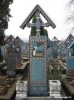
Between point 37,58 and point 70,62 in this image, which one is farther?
point 70,62

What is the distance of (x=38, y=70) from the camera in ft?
49.1

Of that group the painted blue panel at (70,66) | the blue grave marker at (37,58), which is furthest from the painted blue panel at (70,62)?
the blue grave marker at (37,58)

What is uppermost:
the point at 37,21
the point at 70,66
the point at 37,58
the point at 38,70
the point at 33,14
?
the point at 33,14

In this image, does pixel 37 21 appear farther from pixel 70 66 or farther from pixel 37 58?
pixel 70 66

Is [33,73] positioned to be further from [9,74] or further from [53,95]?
[9,74]

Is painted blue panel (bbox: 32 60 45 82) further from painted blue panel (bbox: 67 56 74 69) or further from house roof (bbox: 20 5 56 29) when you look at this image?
painted blue panel (bbox: 67 56 74 69)

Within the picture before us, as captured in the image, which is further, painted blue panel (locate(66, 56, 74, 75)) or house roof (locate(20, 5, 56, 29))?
painted blue panel (locate(66, 56, 74, 75))

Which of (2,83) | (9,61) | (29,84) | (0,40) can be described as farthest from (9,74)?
(0,40)

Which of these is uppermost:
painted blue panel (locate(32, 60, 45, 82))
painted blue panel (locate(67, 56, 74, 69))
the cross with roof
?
the cross with roof

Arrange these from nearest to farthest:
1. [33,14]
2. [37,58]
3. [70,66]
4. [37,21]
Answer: [37,58], [33,14], [37,21], [70,66]

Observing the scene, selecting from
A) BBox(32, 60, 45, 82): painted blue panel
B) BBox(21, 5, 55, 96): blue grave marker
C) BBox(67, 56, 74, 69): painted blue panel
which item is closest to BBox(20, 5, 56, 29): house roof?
BBox(21, 5, 55, 96): blue grave marker

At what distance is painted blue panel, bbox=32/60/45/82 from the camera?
14.9 m

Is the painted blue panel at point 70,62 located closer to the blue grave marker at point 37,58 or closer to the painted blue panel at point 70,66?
the painted blue panel at point 70,66

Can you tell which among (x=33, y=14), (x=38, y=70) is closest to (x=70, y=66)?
(x=38, y=70)
